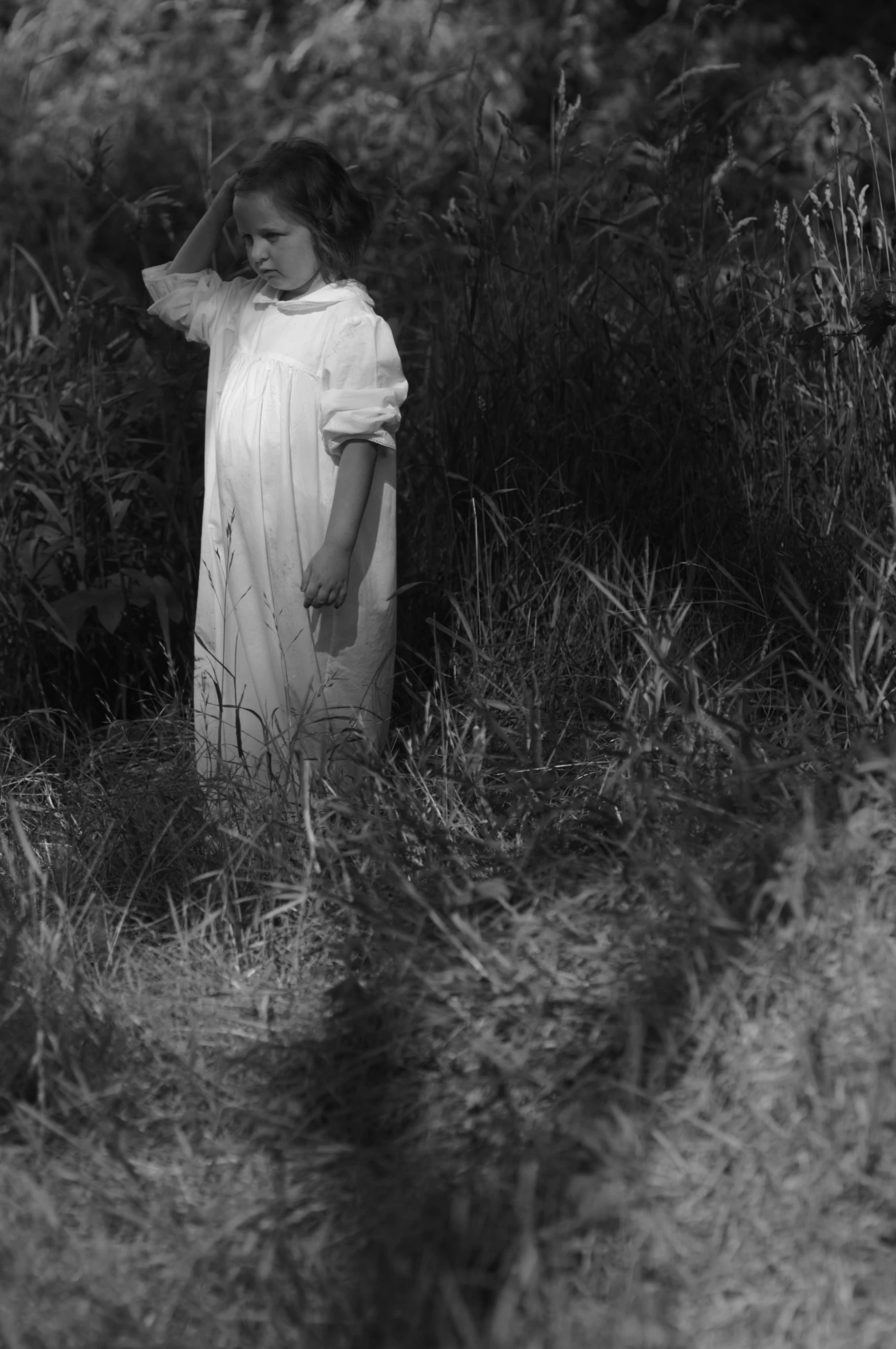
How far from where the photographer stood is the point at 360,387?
263cm

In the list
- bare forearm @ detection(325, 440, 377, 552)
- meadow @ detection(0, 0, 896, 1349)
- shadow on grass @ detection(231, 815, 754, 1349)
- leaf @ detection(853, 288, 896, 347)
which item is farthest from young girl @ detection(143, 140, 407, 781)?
leaf @ detection(853, 288, 896, 347)

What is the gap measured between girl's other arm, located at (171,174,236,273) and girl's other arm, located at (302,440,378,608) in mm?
549

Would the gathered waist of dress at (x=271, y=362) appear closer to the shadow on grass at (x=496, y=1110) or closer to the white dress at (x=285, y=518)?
the white dress at (x=285, y=518)

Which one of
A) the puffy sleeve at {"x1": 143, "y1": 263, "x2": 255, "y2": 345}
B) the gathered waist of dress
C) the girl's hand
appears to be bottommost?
the girl's hand

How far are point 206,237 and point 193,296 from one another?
112 mm

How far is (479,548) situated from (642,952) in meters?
1.26

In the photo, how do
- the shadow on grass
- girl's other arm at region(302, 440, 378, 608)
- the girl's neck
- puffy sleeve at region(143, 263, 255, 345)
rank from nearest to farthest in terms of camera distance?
the shadow on grass
girl's other arm at region(302, 440, 378, 608)
the girl's neck
puffy sleeve at region(143, 263, 255, 345)

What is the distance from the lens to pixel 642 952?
6.38ft

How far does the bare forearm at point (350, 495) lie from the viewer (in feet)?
8.49

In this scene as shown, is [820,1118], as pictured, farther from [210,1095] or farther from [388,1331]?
[210,1095]

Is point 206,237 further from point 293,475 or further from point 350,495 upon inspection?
point 350,495

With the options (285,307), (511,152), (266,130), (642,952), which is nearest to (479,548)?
(285,307)

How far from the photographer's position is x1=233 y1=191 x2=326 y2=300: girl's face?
8.61ft

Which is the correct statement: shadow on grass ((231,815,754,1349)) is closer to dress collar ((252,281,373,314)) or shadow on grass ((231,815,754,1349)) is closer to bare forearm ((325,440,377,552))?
bare forearm ((325,440,377,552))
